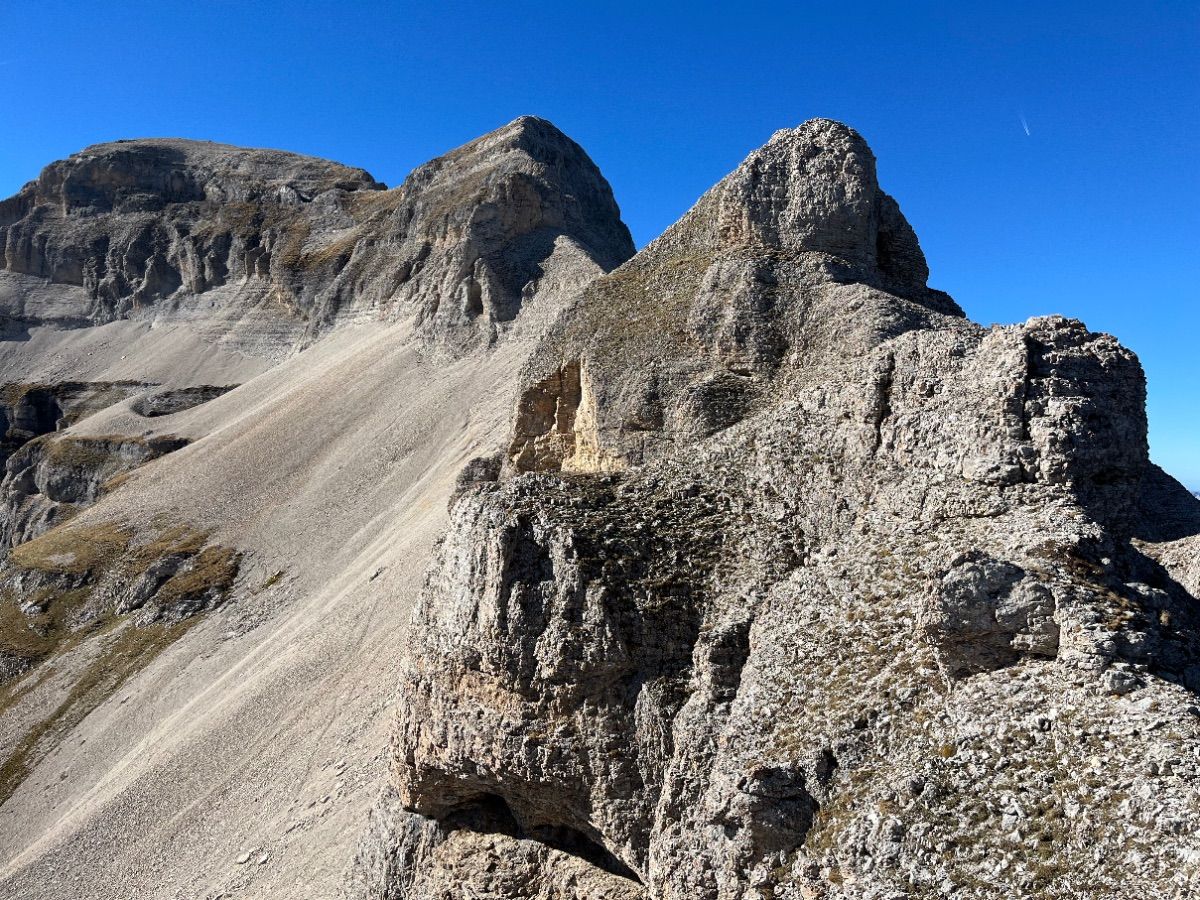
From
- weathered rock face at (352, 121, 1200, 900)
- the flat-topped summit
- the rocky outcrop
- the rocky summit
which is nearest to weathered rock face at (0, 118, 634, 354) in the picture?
the flat-topped summit

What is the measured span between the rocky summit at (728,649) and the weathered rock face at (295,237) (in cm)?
4329

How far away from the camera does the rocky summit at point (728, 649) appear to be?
11.6 metres

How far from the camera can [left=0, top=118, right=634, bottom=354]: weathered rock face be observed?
9694 centimetres

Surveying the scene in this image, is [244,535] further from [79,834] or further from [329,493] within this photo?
[79,834]

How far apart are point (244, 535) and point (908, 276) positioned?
6274 cm

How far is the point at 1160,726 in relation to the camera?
10.4 m

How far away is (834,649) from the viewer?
46.5ft

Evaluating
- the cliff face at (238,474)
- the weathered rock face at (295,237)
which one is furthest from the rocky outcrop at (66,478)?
the weathered rock face at (295,237)

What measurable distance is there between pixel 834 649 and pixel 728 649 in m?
2.32

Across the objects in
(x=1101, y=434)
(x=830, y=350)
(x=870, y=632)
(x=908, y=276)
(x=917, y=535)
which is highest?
(x=908, y=276)

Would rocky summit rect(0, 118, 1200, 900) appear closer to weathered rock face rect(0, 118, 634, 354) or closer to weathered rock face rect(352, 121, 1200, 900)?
weathered rock face rect(352, 121, 1200, 900)

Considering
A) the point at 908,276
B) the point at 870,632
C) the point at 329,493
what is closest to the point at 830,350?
the point at 908,276

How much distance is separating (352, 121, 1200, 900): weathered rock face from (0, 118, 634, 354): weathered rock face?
71.2 m

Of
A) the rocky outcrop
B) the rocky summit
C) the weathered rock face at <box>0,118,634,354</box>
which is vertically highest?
the weathered rock face at <box>0,118,634,354</box>
